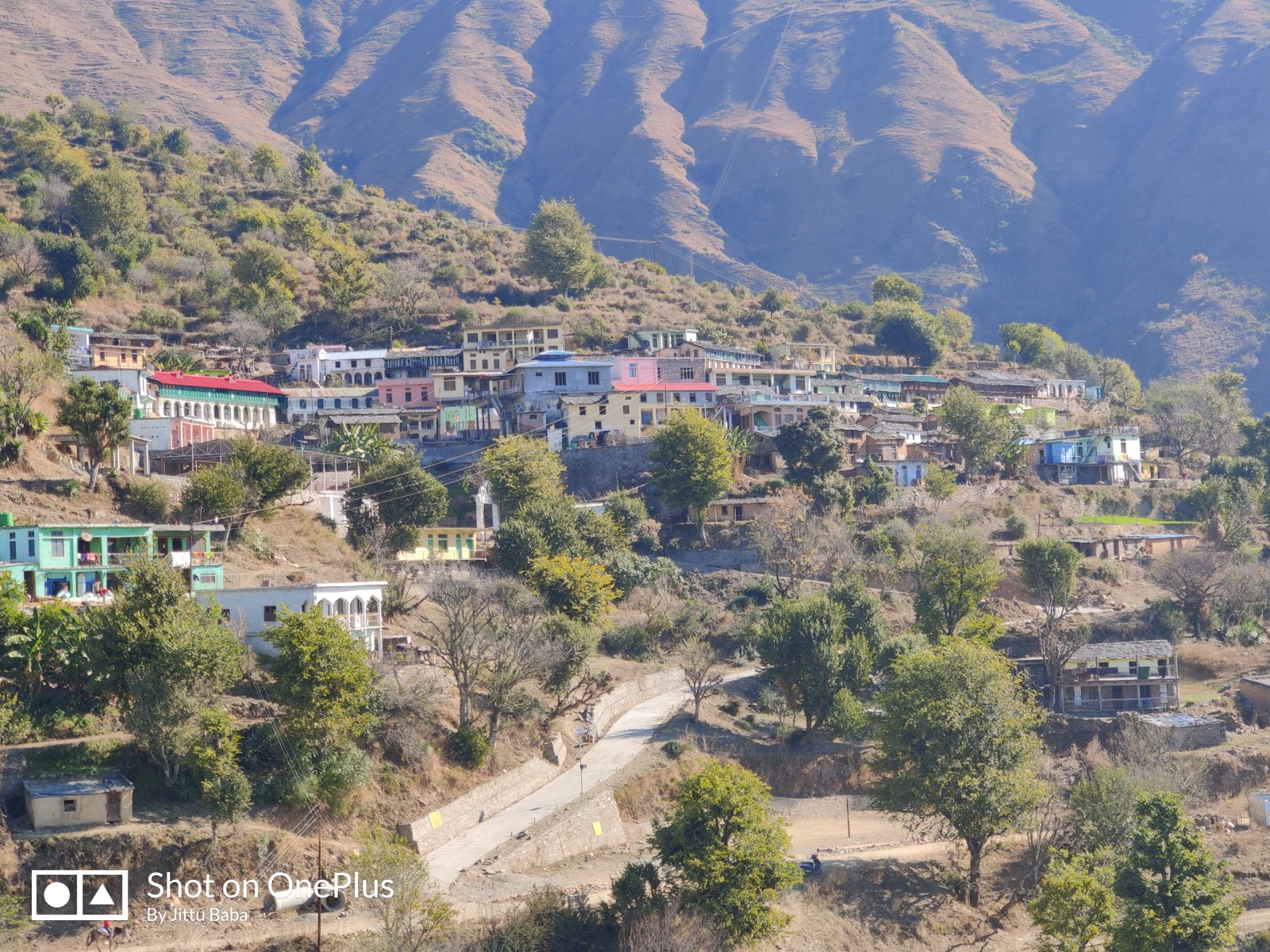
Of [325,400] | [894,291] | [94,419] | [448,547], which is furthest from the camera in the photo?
[894,291]

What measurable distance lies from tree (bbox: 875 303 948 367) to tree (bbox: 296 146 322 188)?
48229mm

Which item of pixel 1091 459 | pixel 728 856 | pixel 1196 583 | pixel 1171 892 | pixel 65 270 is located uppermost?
pixel 65 270

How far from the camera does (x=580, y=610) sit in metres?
59.0

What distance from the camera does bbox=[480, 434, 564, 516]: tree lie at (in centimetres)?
6856

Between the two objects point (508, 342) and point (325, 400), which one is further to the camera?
point (508, 342)

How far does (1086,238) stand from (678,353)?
384 ft

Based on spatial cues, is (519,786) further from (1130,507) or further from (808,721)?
(1130,507)

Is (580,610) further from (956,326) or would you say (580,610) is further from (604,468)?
(956,326)

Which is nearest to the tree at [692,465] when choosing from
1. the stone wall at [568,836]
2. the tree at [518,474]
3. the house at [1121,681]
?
the tree at [518,474]

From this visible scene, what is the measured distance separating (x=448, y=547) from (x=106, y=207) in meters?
47.1

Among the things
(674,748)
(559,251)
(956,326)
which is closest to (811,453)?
(674,748)

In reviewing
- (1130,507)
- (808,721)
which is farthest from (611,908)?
(1130,507)

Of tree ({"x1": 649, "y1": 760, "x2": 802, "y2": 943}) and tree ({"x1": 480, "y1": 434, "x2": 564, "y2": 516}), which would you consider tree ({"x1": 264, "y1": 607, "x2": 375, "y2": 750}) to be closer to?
tree ({"x1": 649, "y1": 760, "x2": 802, "y2": 943})

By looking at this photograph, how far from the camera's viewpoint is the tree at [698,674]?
2281 inches
